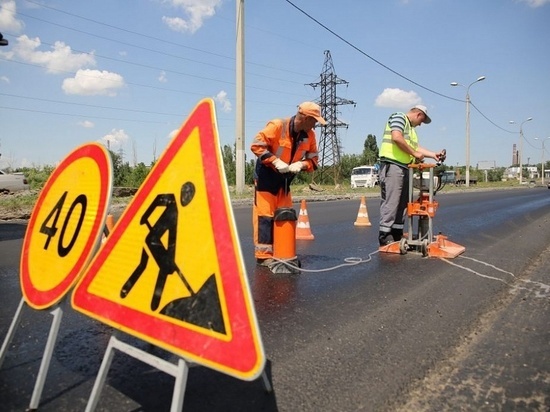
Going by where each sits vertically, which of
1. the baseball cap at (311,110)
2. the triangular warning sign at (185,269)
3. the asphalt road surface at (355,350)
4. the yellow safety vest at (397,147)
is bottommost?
the asphalt road surface at (355,350)

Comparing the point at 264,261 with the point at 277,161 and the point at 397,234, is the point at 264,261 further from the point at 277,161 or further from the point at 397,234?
the point at 397,234

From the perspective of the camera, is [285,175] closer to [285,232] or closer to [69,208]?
[285,232]

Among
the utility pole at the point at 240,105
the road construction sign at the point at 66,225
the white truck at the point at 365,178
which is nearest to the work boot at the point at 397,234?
the road construction sign at the point at 66,225

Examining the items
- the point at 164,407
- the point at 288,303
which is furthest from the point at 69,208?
the point at 288,303

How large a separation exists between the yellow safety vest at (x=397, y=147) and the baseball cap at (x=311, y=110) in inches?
61.6

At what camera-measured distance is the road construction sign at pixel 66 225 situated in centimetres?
180

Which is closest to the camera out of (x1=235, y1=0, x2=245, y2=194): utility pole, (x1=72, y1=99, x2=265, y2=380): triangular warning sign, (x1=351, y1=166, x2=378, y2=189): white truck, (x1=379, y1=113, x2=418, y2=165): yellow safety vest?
(x1=72, y1=99, x2=265, y2=380): triangular warning sign

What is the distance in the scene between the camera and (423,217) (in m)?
5.29

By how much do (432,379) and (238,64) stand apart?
55.7 ft

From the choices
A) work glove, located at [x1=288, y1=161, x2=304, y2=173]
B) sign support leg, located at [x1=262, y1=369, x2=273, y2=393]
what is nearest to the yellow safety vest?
work glove, located at [x1=288, y1=161, x2=304, y2=173]

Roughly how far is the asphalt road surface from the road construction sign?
1.64 feet

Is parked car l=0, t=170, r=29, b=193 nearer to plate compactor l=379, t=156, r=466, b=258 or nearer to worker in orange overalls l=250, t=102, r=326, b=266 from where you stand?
worker in orange overalls l=250, t=102, r=326, b=266

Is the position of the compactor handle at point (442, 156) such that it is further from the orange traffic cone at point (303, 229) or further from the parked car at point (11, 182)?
A: the parked car at point (11, 182)

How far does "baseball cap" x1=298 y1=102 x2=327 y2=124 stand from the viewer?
4.13 meters
